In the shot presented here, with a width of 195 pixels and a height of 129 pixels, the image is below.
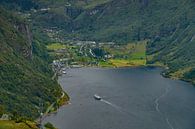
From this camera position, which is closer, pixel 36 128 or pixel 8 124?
pixel 8 124

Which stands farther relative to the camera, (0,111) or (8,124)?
(0,111)
